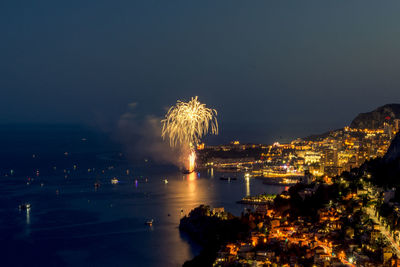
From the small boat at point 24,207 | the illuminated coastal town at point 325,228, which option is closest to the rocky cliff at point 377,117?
the illuminated coastal town at point 325,228

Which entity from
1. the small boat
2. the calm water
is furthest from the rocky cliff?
the small boat

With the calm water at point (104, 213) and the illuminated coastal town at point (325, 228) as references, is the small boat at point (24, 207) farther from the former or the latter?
the illuminated coastal town at point (325, 228)

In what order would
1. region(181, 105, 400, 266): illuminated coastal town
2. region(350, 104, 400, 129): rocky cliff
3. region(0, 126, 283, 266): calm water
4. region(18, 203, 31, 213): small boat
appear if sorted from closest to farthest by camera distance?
region(181, 105, 400, 266): illuminated coastal town
region(0, 126, 283, 266): calm water
region(18, 203, 31, 213): small boat
region(350, 104, 400, 129): rocky cliff

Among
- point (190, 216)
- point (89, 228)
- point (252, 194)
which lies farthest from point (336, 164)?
point (89, 228)

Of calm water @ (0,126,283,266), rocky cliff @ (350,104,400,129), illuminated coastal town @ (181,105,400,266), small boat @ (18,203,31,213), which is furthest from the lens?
rocky cliff @ (350,104,400,129)

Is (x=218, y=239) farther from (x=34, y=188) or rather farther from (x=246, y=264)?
(x=34, y=188)

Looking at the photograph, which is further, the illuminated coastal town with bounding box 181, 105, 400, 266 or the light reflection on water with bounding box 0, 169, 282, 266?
the light reflection on water with bounding box 0, 169, 282, 266

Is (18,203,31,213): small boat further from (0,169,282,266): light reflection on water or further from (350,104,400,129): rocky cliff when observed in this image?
(350,104,400,129): rocky cliff
